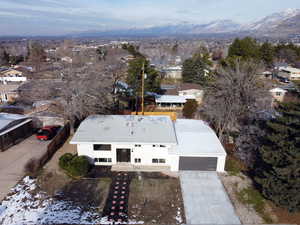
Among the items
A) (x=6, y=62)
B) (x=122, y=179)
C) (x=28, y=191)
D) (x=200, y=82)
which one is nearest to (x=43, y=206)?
(x=28, y=191)

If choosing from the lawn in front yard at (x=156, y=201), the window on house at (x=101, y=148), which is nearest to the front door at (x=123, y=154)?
the window on house at (x=101, y=148)

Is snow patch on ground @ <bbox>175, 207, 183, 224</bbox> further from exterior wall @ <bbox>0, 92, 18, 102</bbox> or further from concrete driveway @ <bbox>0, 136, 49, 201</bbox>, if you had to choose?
exterior wall @ <bbox>0, 92, 18, 102</bbox>

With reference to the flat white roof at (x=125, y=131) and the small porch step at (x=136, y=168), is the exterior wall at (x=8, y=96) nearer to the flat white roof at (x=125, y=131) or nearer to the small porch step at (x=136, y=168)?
the flat white roof at (x=125, y=131)

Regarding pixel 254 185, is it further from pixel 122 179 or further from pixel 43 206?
pixel 43 206

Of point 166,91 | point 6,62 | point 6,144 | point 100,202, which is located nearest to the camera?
point 100,202

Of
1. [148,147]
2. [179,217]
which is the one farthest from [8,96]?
[179,217]

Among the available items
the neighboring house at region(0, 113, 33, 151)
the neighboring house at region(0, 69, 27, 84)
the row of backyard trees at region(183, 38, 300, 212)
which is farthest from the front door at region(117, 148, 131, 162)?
the neighboring house at region(0, 69, 27, 84)
